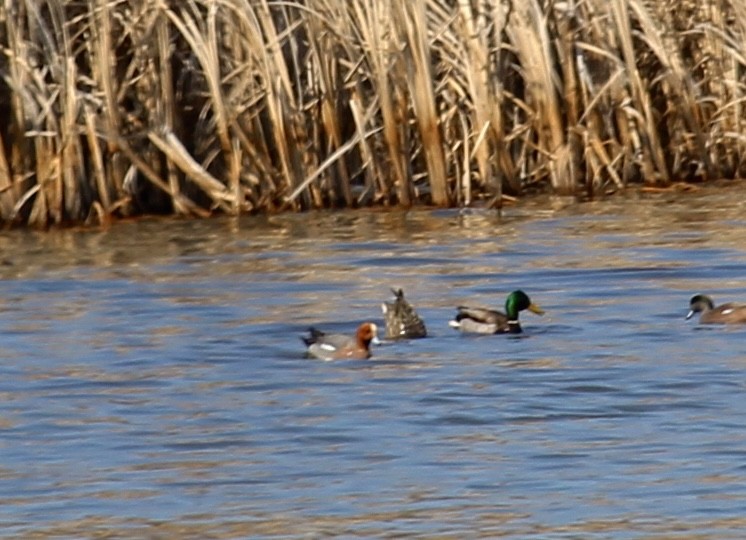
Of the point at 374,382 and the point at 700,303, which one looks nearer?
the point at 374,382

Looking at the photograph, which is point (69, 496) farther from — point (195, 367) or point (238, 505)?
point (195, 367)

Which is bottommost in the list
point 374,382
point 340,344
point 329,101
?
point 374,382

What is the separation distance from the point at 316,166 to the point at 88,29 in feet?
5.51

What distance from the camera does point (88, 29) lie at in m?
13.5

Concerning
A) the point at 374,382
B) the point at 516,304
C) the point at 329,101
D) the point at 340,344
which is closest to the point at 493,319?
the point at 516,304

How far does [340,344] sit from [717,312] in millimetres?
1789

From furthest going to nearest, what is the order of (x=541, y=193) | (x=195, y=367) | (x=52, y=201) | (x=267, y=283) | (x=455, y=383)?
1. (x=541, y=193)
2. (x=52, y=201)
3. (x=267, y=283)
4. (x=195, y=367)
5. (x=455, y=383)

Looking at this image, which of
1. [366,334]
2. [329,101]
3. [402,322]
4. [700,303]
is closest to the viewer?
[366,334]

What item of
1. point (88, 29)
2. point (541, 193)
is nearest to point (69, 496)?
point (88, 29)

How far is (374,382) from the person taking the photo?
A: 879cm

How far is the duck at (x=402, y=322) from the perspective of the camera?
32.2 ft

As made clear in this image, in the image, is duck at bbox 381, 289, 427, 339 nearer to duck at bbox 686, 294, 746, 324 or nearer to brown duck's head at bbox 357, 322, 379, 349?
brown duck's head at bbox 357, 322, 379, 349

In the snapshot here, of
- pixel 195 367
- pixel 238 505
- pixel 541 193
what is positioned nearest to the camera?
pixel 238 505

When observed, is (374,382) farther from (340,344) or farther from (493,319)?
(493,319)
